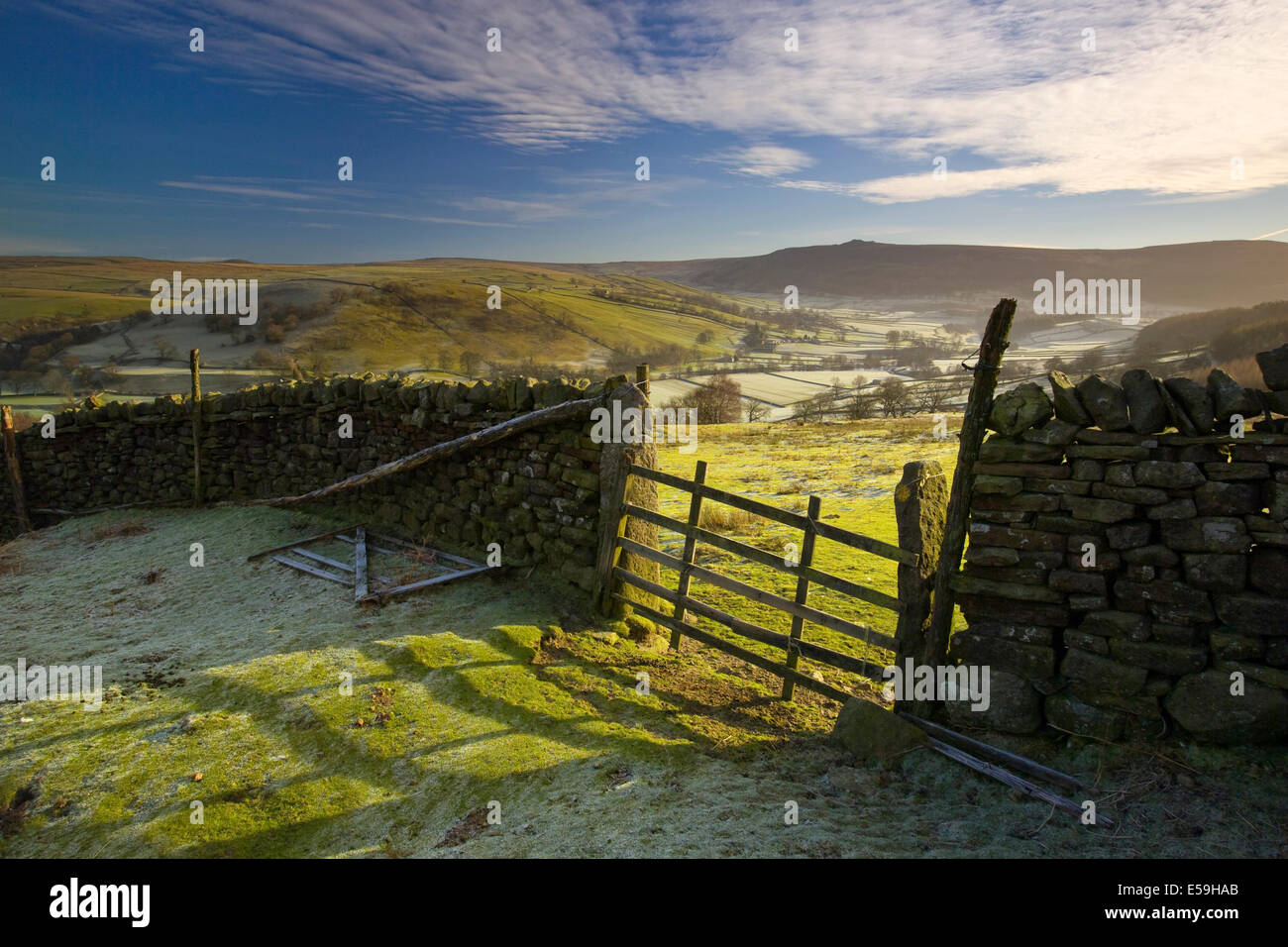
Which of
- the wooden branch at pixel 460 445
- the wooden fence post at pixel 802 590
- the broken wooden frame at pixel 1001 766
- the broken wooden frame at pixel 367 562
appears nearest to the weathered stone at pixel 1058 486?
the wooden fence post at pixel 802 590

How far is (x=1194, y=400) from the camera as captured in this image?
15.2ft

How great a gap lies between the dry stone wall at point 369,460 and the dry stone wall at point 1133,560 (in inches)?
160

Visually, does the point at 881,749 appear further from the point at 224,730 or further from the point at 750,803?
the point at 224,730

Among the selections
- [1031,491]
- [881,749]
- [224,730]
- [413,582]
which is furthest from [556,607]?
[1031,491]

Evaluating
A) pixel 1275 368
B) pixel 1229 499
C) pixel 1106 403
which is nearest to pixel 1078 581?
pixel 1229 499

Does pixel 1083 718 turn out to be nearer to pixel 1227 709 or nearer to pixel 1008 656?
pixel 1008 656

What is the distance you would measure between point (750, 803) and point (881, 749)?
4.35ft

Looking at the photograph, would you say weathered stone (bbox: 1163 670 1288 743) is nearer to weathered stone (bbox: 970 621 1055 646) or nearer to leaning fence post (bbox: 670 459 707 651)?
weathered stone (bbox: 970 621 1055 646)

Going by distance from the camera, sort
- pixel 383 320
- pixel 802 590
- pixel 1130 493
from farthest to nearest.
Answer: pixel 383 320
pixel 802 590
pixel 1130 493

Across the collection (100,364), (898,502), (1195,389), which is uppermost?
(100,364)

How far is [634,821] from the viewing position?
4.26 m

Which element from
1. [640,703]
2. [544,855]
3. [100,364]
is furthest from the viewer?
[100,364]

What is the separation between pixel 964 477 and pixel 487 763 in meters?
4.33

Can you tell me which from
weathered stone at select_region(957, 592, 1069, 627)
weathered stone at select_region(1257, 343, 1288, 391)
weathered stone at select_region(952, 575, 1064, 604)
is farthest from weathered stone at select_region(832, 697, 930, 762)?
weathered stone at select_region(1257, 343, 1288, 391)
